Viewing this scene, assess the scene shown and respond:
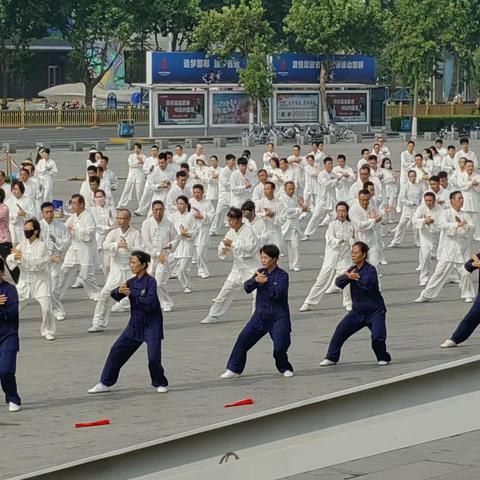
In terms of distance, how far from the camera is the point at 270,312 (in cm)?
1545

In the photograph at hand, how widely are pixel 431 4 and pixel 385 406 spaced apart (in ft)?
198

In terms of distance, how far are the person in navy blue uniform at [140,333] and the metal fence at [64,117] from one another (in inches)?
2047

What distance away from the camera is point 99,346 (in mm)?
17656

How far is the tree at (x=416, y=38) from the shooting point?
6575cm

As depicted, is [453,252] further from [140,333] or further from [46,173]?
[46,173]

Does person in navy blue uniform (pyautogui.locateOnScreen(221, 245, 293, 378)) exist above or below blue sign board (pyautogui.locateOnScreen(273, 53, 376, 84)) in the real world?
below

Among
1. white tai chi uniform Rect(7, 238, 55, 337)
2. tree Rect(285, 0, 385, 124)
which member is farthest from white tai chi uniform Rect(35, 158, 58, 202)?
tree Rect(285, 0, 385, 124)

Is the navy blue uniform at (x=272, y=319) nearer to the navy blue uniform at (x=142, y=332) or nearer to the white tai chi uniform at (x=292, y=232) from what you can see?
the navy blue uniform at (x=142, y=332)

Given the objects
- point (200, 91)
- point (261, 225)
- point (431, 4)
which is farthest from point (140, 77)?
point (261, 225)

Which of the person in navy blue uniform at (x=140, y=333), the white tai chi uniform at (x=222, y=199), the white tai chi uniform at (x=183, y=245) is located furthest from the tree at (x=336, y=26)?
the person in navy blue uniform at (x=140, y=333)

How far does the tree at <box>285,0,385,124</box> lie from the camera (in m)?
62.9

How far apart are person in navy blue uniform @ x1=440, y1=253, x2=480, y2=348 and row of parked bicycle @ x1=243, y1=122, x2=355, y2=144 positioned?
3958cm

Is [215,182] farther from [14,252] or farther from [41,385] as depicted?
[41,385]

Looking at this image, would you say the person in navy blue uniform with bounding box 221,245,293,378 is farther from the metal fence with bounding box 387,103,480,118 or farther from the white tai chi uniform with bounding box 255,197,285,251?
the metal fence with bounding box 387,103,480,118
